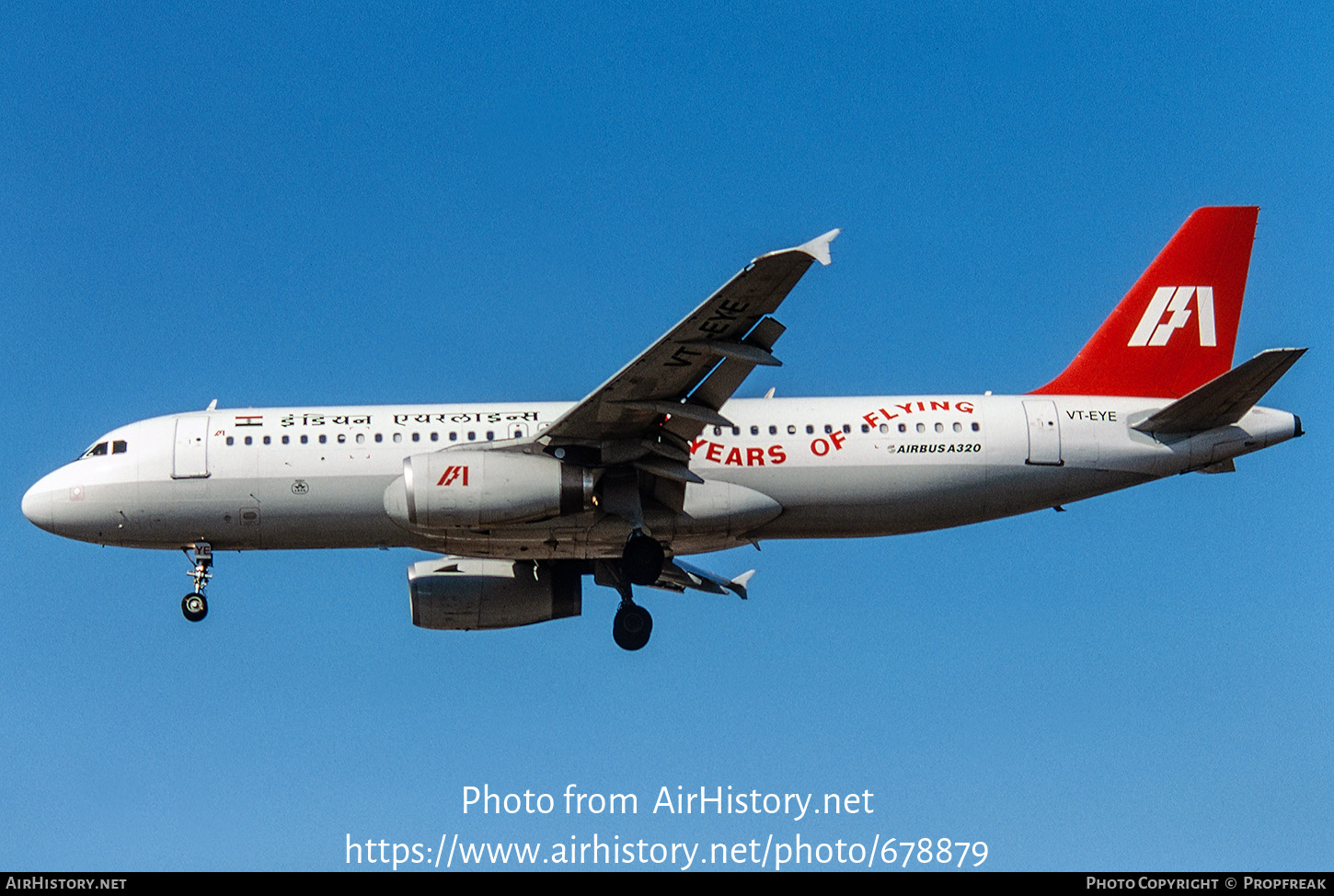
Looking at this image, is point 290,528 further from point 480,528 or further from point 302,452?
point 480,528

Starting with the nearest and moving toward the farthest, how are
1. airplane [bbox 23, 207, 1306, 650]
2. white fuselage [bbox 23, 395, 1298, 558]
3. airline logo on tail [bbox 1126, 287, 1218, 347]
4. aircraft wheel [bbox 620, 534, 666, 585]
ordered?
airplane [bbox 23, 207, 1306, 650]
aircraft wheel [bbox 620, 534, 666, 585]
white fuselage [bbox 23, 395, 1298, 558]
airline logo on tail [bbox 1126, 287, 1218, 347]

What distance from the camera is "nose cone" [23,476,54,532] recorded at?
91.1ft

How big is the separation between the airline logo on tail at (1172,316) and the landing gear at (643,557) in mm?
10091

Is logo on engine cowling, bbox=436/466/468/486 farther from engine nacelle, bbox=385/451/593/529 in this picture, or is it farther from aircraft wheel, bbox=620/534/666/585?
aircraft wheel, bbox=620/534/666/585

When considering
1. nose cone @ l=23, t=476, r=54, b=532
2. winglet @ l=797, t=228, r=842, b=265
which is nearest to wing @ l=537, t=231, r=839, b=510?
winglet @ l=797, t=228, r=842, b=265

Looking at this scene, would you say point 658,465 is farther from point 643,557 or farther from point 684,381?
point 684,381

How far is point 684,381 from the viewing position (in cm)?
2391

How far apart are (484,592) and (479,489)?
556cm

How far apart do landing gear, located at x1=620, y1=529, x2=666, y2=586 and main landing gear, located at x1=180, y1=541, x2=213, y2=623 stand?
7784 millimetres

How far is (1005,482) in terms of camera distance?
2695 centimetres

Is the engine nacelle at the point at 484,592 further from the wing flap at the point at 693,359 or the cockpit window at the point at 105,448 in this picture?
the cockpit window at the point at 105,448

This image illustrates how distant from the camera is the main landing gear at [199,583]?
2745 cm
